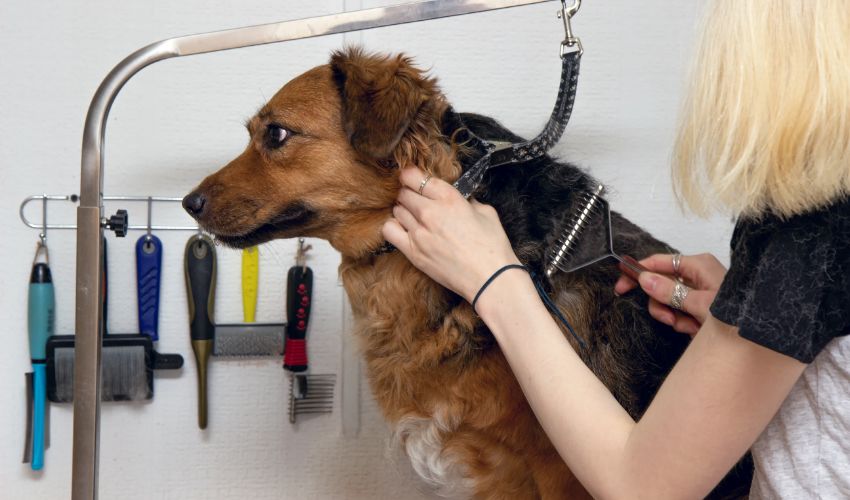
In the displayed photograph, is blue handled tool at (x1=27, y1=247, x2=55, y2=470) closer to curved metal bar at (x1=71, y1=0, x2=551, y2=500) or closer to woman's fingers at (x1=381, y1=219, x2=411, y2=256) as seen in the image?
curved metal bar at (x1=71, y1=0, x2=551, y2=500)

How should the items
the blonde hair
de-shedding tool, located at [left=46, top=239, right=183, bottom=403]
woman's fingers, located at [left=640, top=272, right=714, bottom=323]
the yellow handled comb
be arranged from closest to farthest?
1. the blonde hair
2. woman's fingers, located at [left=640, top=272, right=714, bottom=323]
3. de-shedding tool, located at [left=46, top=239, right=183, bottom=403]
4. the yellow handled comb

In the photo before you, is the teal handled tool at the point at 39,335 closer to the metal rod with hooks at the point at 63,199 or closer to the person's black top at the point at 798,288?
the metal rod with hooks at the point at 63,199

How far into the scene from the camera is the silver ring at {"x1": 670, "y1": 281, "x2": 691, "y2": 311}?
3.49 feet

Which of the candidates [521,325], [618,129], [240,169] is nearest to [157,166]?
[240,169]

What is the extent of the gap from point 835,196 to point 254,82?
1.14m

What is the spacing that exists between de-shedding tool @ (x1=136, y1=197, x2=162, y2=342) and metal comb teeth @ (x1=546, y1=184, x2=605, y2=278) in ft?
2.63

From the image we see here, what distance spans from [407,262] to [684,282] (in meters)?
0.45

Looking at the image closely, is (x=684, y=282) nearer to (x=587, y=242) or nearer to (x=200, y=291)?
(x=587, y=242)

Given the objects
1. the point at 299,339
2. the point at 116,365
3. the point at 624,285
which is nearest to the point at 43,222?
the point at 116,365

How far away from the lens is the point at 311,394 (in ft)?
5.00

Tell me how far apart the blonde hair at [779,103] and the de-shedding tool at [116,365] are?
1149 mm

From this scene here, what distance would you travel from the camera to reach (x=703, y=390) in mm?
697

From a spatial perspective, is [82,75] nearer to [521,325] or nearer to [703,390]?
[521,325]

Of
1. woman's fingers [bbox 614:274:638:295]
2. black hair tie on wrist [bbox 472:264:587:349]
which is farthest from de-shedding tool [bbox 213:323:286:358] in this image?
woman's fingers [bbox 614:274:638:295]
